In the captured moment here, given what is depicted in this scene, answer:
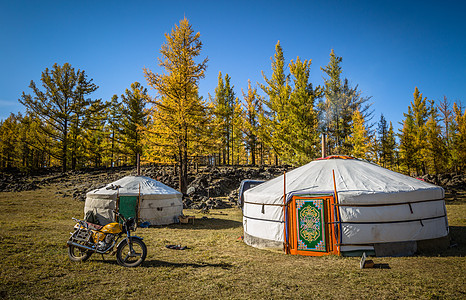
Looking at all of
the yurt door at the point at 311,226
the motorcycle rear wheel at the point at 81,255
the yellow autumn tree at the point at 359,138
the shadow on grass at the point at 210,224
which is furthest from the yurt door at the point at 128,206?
the yellow autumn tree at the point at 359,138

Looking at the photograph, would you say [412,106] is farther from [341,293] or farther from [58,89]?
[58,89]

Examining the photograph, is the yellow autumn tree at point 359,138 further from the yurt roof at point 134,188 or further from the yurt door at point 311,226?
the yurt door at point 311,226

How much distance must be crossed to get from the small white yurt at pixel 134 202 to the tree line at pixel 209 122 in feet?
14.8

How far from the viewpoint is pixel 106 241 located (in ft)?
17.0

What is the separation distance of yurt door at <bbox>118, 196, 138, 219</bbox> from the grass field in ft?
8.68

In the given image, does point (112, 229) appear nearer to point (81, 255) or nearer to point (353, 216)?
point (81, 255)

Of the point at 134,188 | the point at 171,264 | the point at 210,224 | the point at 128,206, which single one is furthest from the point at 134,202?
the point at 171,264

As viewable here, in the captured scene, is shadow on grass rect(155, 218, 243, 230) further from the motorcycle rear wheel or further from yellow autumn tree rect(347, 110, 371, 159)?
yellow autumn tree rect(347, 110, 371, 159)

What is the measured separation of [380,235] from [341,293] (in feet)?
8.88

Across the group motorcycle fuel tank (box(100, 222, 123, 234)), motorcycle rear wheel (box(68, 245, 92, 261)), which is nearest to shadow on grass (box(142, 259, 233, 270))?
motorcycle fuel tank (box(100, 222, 123, 234))

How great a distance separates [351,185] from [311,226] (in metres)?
1.41

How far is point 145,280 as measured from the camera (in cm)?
438

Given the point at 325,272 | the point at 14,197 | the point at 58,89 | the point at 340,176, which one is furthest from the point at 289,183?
the point at 58,89

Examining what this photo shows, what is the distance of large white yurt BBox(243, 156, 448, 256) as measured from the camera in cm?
582
